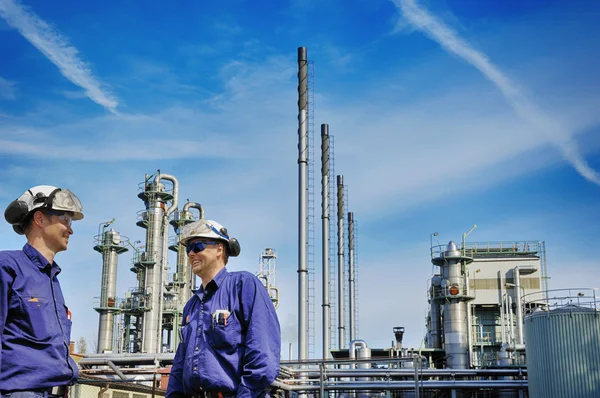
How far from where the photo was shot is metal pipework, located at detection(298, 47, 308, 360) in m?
22.8

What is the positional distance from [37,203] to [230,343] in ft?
4.61

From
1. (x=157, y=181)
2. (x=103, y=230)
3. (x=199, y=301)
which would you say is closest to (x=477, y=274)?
(x=157, y=181)

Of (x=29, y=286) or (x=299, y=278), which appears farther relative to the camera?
(x=299, y=278)

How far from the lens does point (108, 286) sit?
4181 centimetres

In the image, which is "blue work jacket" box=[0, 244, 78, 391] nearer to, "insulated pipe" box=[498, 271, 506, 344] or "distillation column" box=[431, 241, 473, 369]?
"distillation column" box=[431, 241, 473, 369]

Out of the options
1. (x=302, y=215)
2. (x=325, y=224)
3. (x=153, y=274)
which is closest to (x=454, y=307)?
(x=325, y=224)

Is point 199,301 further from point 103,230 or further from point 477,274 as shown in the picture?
point 103,230

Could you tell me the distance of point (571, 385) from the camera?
62.8ft

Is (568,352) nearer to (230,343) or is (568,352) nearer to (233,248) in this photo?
(233,248)

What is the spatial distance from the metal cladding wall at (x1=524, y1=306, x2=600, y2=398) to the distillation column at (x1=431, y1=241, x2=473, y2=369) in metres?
10.5

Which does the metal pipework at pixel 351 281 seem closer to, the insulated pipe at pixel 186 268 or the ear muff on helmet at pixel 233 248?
the insulated pipe at pixel 186 268

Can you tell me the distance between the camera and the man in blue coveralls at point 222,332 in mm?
4199

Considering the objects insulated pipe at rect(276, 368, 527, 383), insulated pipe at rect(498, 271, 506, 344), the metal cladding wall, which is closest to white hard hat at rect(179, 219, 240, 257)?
the metal cladding wall

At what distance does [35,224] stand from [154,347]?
35.1 meters
